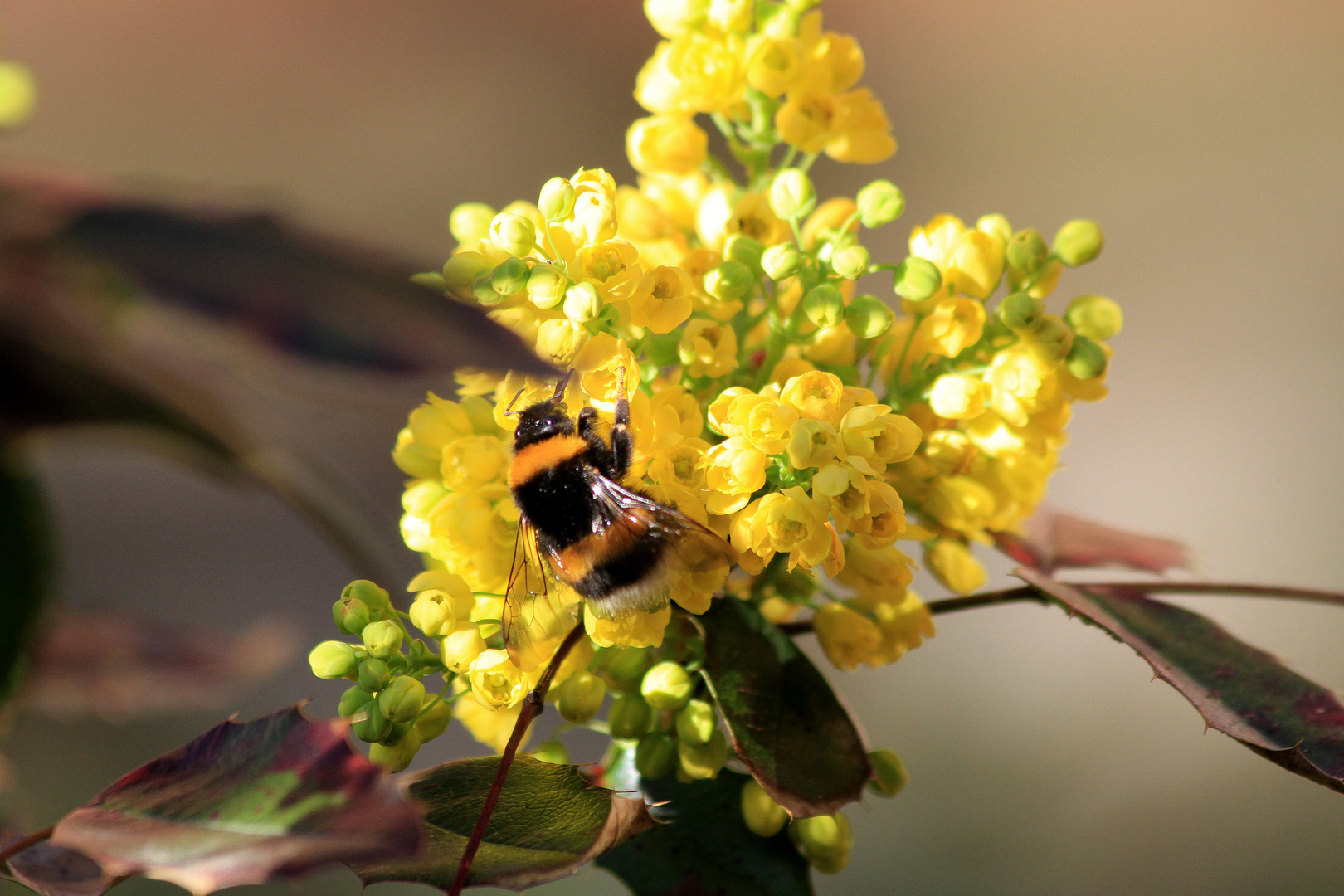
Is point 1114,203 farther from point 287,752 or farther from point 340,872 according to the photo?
point 287,752

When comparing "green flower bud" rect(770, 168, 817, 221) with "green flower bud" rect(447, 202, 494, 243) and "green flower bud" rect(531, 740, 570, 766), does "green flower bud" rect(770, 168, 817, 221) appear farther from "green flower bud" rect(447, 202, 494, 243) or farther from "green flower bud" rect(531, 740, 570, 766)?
"green flower bud" rect(531, 740, 570, 766)

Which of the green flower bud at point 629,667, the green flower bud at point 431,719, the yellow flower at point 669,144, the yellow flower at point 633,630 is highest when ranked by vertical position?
the yellow flower at point 669,144

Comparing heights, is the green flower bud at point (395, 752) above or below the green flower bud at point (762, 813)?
below

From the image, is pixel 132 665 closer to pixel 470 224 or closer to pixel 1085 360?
pixel 470 224

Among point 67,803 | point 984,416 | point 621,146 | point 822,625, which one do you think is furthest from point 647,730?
point 621,146

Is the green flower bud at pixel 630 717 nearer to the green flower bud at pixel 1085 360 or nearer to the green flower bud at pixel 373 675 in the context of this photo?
the green flower bud at pixel 373 675

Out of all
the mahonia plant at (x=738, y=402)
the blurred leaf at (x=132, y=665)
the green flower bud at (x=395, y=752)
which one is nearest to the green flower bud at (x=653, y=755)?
the mahonia plant at (x=738, y=402)

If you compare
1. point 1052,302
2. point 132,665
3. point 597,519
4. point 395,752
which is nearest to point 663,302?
point 597,519
